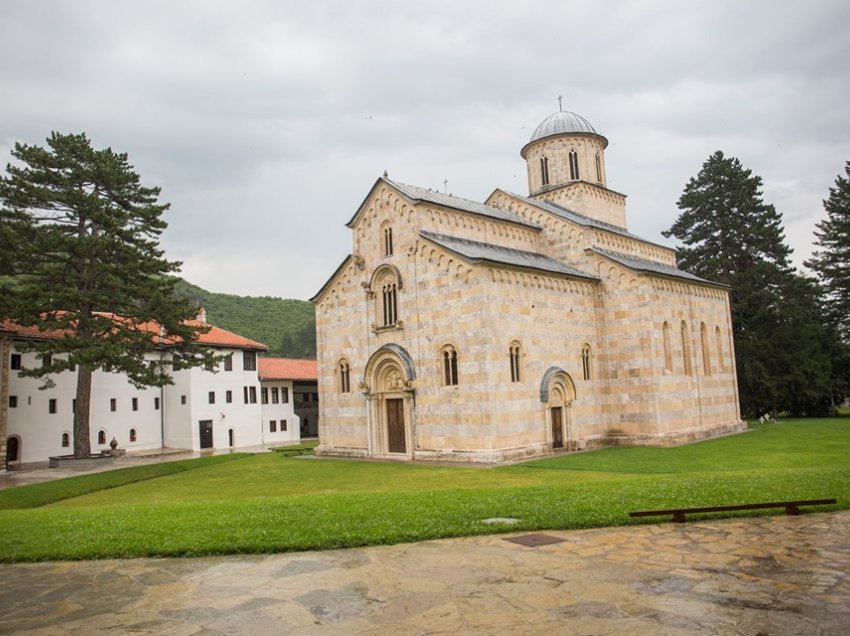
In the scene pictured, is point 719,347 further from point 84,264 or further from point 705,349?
point 84,264

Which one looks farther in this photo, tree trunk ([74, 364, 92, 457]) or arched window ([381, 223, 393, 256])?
tree trunk ([74, 364, 92, 457])

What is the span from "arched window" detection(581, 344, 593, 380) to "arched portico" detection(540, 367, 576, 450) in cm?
139

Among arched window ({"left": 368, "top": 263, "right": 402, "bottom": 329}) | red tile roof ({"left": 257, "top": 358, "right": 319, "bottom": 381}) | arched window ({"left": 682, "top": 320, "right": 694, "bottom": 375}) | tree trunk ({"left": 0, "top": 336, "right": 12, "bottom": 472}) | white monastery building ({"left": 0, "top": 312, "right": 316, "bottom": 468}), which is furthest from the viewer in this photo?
red tile roof ({"left": 257, "top": 358, "right": 319, "bottom": 381})

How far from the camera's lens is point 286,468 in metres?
25.3

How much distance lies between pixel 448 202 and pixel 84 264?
1871 cm

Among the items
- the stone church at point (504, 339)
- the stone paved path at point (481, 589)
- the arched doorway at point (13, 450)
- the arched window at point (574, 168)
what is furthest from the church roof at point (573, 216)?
the arched doorway at point (13, 450)

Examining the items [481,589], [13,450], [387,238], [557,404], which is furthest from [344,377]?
[481,589]

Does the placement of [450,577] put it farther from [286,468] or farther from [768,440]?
[768,440]

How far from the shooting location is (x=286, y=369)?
50.8 m

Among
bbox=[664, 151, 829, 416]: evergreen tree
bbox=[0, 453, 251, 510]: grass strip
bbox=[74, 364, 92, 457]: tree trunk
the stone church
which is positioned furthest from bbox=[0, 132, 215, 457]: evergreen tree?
bbox=[664, 151, 829, 416]: evergreen tree

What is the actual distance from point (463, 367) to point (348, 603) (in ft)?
57.6

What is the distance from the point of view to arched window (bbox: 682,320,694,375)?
29.9m

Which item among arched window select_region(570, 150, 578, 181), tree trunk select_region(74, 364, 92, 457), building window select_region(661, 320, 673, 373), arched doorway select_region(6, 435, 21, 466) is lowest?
arched doorway select_region(6, 435, 21, 466)

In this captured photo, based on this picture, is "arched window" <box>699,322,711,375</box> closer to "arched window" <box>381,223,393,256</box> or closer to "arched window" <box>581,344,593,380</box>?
"arched window" <box>581,344,593,380</box>
